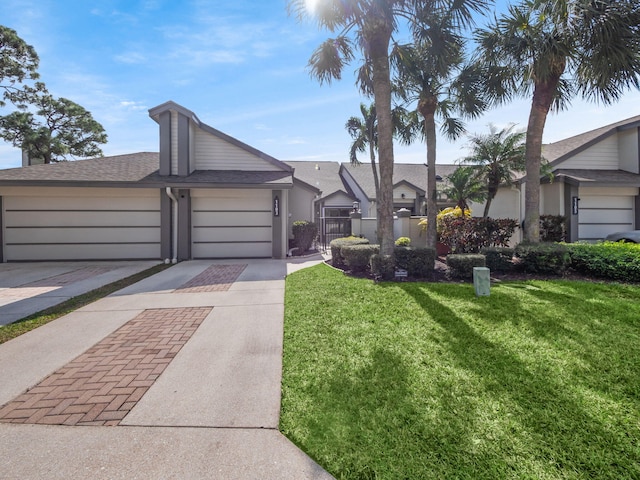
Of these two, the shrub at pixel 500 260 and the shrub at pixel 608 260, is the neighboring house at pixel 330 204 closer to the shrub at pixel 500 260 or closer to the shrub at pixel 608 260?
the shrub at pixel 500 260

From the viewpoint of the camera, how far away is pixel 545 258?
23.5ft

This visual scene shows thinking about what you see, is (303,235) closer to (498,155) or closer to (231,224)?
(231,224)

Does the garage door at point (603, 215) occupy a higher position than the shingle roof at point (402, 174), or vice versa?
the shingle roof at point (402, 174)

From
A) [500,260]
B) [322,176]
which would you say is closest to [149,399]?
[500,260]

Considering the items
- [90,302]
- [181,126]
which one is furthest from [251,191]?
[90,302]

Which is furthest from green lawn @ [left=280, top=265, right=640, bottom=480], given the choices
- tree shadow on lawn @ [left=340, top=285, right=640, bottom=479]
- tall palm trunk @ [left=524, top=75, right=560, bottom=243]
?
tall palm trunk @ [left=524, top=75, right=560, bottom=243]

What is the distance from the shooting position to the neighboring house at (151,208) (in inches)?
416

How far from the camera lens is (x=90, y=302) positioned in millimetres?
5832

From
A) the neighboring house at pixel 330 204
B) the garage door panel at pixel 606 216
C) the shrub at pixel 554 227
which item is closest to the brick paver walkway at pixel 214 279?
the neighboring house at pixel 330 204

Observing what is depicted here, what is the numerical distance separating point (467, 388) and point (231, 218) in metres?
10.2

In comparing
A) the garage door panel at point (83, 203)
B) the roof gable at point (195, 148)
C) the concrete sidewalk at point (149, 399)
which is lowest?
the concrete sidewalk at point (149, 399)

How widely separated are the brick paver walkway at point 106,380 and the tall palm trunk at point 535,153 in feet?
28.7

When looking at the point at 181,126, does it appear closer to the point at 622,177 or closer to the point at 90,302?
the point at 90,302

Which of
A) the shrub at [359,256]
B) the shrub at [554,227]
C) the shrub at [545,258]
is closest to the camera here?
the shrub at [545,258]
